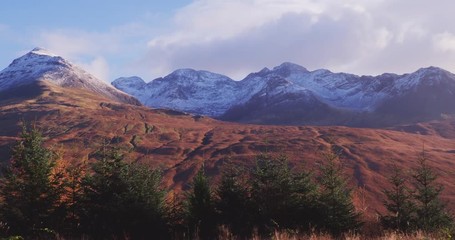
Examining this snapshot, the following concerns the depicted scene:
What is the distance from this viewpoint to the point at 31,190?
59.4ft

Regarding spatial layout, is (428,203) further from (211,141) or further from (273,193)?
(211,141)

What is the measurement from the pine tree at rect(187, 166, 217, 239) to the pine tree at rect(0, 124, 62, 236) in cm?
541

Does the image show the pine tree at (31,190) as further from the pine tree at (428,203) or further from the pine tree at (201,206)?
the pine tree at (428,203)

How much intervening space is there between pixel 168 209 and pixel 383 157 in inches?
2786

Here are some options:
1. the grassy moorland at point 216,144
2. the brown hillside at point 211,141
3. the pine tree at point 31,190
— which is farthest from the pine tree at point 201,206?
the brown hillside at point 211,141

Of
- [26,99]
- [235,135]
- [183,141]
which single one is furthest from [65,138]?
[26,99]

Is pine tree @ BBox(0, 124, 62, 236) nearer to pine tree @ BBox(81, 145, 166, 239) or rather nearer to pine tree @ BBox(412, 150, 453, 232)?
pine tree @ BBox(81, 145, 166, 239)

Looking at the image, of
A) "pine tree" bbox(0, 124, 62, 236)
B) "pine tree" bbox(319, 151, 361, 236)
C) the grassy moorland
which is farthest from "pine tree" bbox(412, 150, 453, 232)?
"pine tree" bbox(0, 124, 62, 236)

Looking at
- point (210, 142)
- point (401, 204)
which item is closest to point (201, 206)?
point (401, 204)

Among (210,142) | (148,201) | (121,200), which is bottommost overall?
(210,142)

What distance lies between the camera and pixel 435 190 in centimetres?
2341

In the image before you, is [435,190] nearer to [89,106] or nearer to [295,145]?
[295,145]

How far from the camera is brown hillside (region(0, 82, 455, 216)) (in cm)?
7233

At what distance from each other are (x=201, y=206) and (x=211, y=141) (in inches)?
3299
